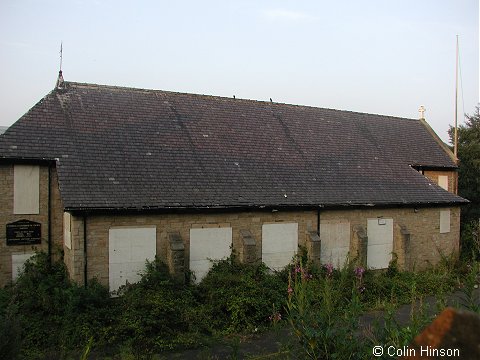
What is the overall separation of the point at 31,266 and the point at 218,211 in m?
6.50

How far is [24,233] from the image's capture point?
1396 centimetres

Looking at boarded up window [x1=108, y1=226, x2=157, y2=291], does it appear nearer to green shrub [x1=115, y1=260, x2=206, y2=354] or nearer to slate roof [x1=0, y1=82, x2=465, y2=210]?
green shrub [x1=115, y1=260, x2=206, y2=354]

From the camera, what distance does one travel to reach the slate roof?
46.3 feet

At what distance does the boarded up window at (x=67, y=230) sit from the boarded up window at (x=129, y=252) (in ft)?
4.17

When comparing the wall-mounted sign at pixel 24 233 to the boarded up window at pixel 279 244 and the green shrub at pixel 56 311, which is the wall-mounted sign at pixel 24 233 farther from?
the boarded up window at pixel 279 244

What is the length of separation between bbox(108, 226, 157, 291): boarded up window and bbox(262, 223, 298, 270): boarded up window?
4.26 meters

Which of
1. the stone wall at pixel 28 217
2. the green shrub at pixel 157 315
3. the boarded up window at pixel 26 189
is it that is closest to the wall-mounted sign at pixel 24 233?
the stone wall at pixel 28 217

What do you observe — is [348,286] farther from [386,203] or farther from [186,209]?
[186,209]

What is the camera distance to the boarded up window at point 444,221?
20.2 m

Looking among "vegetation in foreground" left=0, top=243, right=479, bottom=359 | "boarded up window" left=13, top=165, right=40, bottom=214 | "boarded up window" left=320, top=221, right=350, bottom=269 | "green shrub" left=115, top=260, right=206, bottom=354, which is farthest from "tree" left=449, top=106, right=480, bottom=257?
"boarded up window" left=13, top=165, right=40, bottom=214

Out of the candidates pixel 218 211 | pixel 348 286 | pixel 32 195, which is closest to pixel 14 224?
pixel 32 195

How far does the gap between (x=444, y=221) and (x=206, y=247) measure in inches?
498

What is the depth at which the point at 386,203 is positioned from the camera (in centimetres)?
1792

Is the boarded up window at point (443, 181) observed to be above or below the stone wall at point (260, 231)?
above
